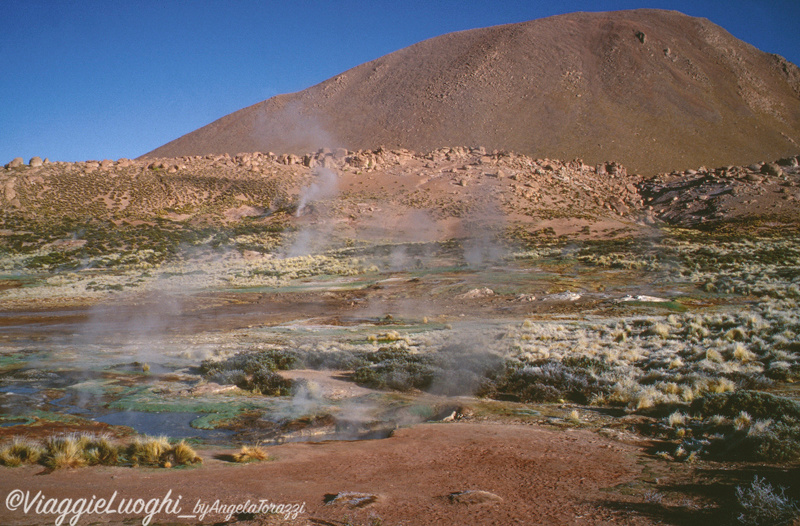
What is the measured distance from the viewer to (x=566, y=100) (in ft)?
302

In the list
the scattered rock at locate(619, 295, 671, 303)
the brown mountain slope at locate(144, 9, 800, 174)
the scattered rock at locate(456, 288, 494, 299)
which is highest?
the brown mountain slope at locate(144, 9, 800, 174)

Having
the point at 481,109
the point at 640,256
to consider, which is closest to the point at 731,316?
the point at 640,256

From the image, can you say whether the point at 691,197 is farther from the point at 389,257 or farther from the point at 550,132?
the point at 389,257

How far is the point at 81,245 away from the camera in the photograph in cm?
3850

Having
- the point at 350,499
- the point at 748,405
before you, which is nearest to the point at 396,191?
the point at 748,405

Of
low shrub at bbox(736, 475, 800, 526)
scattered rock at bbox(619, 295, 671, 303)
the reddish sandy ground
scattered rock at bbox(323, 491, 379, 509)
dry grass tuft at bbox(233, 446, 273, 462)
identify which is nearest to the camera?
low shrub at bbox(736, 475, 800, 526)

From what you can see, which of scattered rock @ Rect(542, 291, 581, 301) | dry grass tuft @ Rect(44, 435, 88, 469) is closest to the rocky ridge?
scattered rock @ Rect(542, 291, 581, 301)

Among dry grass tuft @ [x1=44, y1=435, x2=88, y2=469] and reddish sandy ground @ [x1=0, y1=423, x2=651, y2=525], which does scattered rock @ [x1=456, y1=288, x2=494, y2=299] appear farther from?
dry grass tuft @ [x1=44, y1=435, x2=88, y2=469]

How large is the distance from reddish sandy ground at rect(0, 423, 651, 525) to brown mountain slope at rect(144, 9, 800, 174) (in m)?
78.8

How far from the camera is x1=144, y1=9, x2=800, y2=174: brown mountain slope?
8331cm

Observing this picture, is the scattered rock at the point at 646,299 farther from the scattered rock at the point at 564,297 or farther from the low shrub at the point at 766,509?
the low shrub at the point at 766,509

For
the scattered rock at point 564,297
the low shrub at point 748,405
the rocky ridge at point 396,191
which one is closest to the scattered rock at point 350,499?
the low shrub at point 748,405

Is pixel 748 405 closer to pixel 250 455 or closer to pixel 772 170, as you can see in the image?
pixel 250 455

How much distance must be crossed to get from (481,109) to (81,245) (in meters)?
72.4
